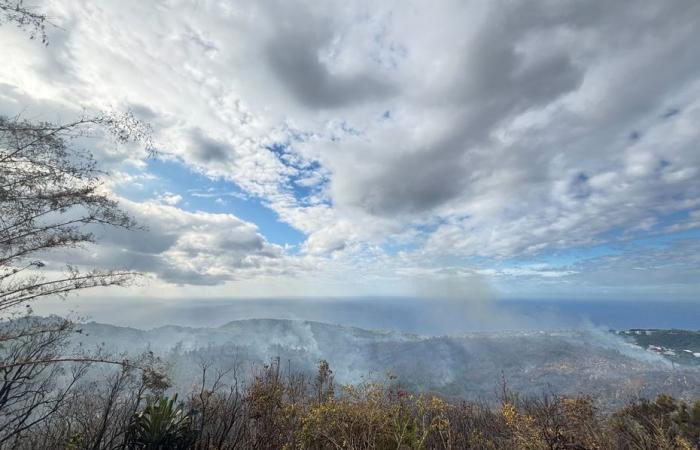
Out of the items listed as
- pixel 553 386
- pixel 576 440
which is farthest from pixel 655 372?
pixel 576 440

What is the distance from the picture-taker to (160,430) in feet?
34.2

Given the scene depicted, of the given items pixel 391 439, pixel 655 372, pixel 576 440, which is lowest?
pixel 655 372

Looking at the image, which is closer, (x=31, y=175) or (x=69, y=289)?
(x=31, y=175)

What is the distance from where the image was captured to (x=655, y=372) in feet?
574

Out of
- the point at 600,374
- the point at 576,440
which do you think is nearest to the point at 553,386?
the point at 600,374

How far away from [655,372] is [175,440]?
822 ft

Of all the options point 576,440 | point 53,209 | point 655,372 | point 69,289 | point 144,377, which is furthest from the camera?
point 655,372

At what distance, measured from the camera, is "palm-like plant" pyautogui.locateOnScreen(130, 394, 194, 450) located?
33.5 ft

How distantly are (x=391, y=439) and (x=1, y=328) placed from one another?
436 inches

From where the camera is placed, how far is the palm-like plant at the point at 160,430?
10219 millimetres

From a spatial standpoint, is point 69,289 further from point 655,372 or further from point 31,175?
point 655,372

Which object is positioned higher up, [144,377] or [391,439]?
[144,377]

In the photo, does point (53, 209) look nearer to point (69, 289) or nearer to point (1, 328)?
point (69, 289)

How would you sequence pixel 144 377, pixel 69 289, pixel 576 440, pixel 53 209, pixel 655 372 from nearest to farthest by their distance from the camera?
1. pixel 576 440
2. pixel 53 209
3. pixel 69 289
4. pixel 144 377
5. pixel 655 372
